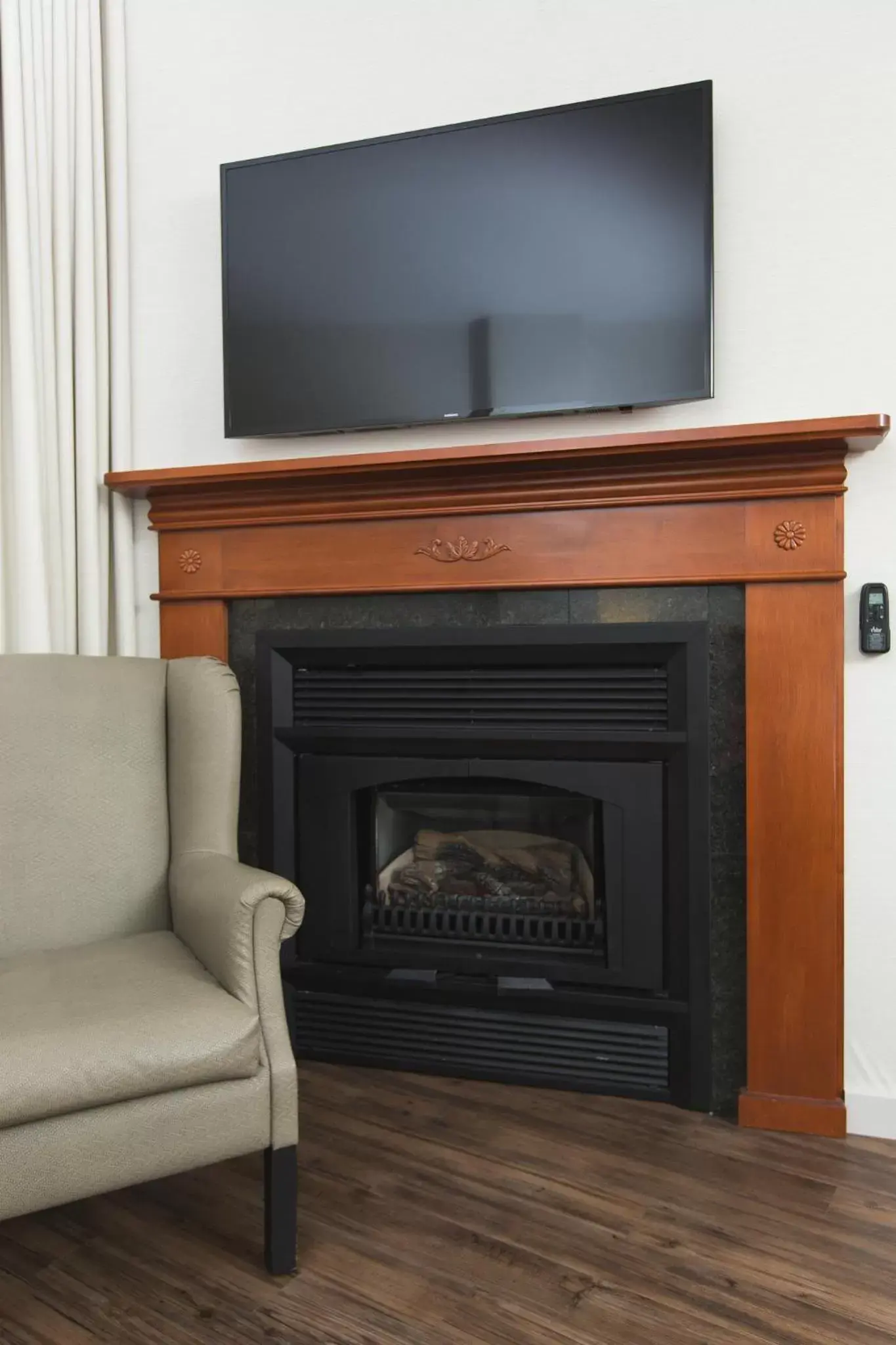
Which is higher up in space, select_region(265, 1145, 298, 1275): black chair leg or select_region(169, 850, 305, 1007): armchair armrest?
select_region(169, 850, 305, 1007): armchair armrest

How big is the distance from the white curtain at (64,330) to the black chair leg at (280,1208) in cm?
128

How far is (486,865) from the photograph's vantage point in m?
2.35

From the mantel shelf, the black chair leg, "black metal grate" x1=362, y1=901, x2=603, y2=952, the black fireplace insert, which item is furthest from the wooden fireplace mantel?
the black chair leg

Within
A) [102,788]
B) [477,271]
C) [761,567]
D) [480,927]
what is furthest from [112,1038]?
[477,271]

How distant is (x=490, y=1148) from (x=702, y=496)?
4.52 feet

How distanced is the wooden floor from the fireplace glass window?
40cm

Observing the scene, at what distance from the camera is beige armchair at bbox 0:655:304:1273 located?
A: 138 centimetres

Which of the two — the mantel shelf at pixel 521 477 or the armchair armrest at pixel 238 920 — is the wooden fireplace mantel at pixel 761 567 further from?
the armchair armrest at pixel 238 920

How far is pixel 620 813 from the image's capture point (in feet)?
6.97

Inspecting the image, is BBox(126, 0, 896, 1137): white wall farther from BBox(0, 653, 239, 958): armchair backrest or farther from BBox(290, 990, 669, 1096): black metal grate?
BBox(0, 653, 239, 958): armchair backrest

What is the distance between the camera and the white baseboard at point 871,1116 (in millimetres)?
1992

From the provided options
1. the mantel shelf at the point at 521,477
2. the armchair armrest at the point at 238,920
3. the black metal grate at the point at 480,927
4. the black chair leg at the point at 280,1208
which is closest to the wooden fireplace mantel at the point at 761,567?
the mantel shelf at the point at 521,477

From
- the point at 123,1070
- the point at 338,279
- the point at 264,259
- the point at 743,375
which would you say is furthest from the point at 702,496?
the point at 123,1070

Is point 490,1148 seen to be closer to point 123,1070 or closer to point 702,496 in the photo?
point 123,1070
